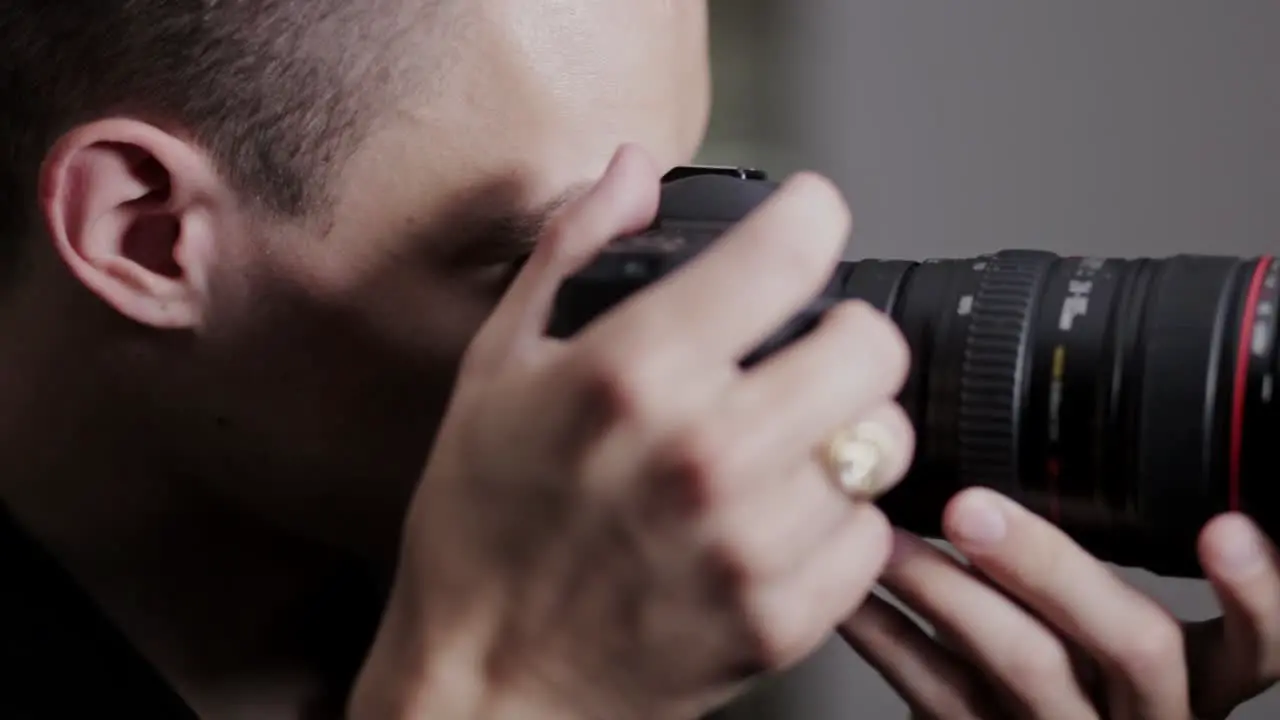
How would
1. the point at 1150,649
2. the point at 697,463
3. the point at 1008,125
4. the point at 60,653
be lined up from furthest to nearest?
the point at 1008,125, the point at 60,653, the point at 1150,649, the point at 697,463

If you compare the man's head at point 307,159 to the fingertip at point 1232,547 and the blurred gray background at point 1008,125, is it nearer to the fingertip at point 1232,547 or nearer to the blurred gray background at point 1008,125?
the fingertip at point 1232,547

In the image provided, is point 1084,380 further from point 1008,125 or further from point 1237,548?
point 1008,125

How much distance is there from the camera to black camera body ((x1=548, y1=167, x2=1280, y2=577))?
43cm

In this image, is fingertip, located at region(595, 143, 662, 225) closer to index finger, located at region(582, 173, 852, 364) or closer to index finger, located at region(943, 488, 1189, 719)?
index finger, located at region(582, 173, 852, 364)

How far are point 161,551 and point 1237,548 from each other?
0.49 meters

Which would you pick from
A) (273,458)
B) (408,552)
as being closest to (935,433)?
(408,552)

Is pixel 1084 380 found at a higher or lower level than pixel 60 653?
higher

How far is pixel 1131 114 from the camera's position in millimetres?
972

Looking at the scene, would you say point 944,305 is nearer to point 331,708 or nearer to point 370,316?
point 370,316

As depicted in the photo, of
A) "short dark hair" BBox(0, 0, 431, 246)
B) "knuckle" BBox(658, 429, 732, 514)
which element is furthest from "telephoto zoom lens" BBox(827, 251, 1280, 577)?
"short dark hair" BBox(0, 0, 431, 246)

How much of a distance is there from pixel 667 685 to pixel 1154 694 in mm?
206

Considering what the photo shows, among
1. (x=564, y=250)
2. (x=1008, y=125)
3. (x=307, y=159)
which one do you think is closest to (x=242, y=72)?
(x=307, y=159)

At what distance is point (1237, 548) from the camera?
0.43 metres

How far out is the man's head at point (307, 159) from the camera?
0.52 m
